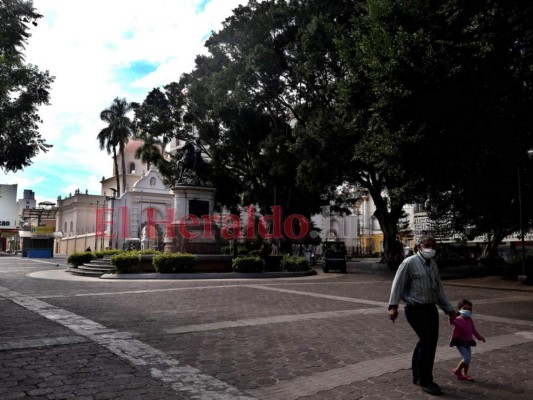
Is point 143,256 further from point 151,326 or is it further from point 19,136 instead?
point 151,326

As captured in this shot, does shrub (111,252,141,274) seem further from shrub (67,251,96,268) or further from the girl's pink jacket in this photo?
the girl's pink jacket

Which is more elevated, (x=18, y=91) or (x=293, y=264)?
(x=18, y=91)

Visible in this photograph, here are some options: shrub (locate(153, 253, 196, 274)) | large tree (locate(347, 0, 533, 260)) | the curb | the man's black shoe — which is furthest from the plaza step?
the man's black shoe

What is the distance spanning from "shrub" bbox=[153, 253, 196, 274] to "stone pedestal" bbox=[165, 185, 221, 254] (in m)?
2.66

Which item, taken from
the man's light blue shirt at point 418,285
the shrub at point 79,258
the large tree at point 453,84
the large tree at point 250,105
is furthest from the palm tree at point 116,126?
the man's light blue shirt at point 418,285

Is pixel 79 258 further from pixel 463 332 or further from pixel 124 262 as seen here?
pixel 463 332

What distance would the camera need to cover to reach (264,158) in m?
31.2

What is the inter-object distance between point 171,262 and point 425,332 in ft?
56.5

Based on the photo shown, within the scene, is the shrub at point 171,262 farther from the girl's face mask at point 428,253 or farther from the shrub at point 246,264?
the girl's face mask at point 428,253

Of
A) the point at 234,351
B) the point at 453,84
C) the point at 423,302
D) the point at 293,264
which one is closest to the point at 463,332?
the point at 423,302

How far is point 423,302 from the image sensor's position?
526cm

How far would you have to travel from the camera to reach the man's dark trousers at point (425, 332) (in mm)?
5230

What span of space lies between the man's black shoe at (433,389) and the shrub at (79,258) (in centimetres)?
2404

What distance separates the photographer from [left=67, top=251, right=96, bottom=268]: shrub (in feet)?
85.3
